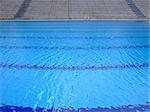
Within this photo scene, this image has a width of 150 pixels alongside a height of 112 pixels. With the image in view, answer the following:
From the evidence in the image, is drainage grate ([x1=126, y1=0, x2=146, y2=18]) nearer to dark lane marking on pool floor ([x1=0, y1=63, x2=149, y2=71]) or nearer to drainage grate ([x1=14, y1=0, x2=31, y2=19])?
drainage grate ([x1=14, y1=0, x2=31, y2=19])

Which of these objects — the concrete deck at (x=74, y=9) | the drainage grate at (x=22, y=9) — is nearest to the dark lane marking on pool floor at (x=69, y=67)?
the concrete deck at (x=74, y=9)

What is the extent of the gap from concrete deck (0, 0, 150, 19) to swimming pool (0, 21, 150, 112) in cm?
580

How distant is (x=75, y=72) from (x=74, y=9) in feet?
37.3

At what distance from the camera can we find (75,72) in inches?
226

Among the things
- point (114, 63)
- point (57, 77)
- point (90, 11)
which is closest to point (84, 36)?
point (114, 63)

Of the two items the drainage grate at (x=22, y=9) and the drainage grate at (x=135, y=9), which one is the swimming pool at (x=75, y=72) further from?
the drainage grate at (x=135, y=9)

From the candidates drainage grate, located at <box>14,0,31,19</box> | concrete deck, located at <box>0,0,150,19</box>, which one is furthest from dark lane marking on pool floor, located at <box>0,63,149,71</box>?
drainage grate, located at <box>14,0,31,19</box>

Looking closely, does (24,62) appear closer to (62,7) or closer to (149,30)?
(149,30)

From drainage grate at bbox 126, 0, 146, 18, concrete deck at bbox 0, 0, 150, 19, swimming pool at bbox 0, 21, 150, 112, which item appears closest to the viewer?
swimming pool at bbox 0, 21, 150, 112

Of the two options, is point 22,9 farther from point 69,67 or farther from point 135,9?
point 69,67

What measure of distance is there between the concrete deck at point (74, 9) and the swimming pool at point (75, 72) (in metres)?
5.80

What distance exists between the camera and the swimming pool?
4273 millimetres

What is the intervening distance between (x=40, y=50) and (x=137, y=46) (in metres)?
2.64

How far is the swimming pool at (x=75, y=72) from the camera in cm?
427
